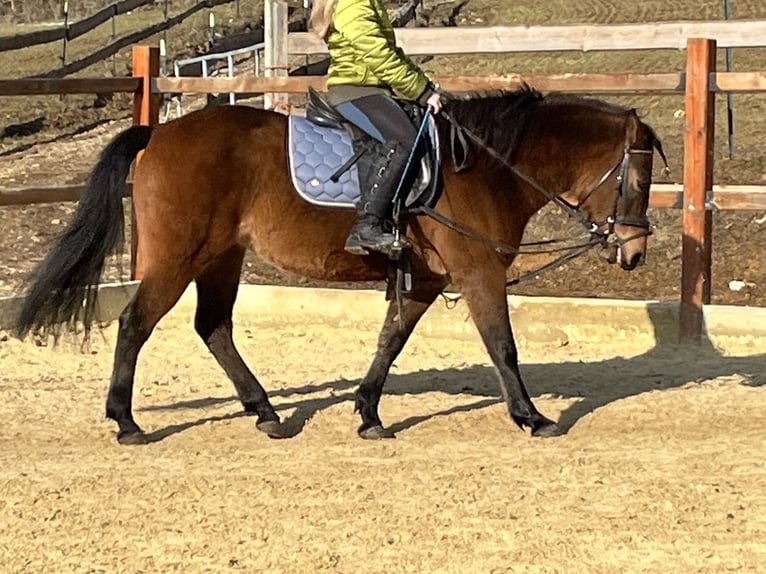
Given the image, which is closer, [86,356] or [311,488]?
[311,488]

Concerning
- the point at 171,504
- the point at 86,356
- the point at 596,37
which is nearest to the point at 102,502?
the point at 171,504

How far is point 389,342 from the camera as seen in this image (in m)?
7.61

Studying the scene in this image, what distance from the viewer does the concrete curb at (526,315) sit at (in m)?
9.56

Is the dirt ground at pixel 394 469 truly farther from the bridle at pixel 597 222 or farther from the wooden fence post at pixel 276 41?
the wooden fence post at pixel 276 41

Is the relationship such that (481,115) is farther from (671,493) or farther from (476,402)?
(671,493)

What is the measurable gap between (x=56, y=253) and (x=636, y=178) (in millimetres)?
2902

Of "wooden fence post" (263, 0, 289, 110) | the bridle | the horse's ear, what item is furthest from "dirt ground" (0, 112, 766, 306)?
the horse's ear

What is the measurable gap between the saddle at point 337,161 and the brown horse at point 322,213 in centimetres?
7

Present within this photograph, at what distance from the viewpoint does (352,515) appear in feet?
18.1

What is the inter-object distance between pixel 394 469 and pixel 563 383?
2.52 m

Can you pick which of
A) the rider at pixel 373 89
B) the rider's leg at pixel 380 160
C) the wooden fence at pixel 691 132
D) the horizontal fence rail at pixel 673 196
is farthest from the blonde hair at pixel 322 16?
the horizontal fence rail at pixel 673 196

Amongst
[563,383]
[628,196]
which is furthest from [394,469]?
[563,383]

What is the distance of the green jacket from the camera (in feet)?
22.4

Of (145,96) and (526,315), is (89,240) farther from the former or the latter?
(145,96)
